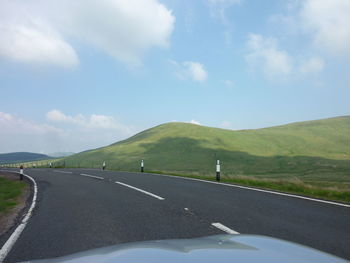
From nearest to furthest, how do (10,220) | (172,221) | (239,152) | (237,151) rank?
(172,221) → (10,220) → (239,152) → (237,151)

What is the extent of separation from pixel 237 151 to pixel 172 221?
8293cm

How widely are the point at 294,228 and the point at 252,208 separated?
2.01m

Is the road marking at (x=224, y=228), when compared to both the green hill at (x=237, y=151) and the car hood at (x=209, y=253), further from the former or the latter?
the green hill at (x=237, y=151)

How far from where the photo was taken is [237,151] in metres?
86.9

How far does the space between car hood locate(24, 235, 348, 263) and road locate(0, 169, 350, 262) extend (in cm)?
228

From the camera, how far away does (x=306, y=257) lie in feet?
7.20

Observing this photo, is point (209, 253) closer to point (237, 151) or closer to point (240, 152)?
point (240, 152)

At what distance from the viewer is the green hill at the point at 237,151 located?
6538cm

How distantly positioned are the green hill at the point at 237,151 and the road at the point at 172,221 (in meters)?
49.4

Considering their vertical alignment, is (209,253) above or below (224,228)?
above

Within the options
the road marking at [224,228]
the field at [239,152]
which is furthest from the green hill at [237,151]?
the road marking at [224,228]

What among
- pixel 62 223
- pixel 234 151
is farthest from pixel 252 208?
pixel 234 151

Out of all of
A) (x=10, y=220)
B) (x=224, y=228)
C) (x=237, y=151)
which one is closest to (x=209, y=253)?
(x=224, y=228)

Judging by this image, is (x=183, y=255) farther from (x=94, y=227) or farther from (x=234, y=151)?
(x=234, y=151)
